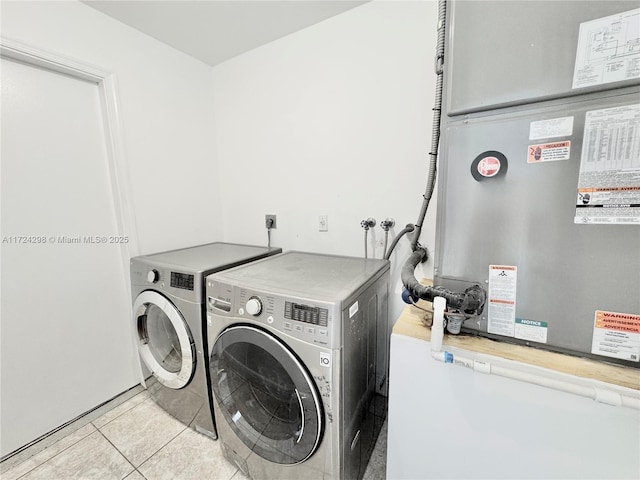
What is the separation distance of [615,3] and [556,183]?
16.5 inches

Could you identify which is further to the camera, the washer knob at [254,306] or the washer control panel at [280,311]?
the washer knob at [254,306]

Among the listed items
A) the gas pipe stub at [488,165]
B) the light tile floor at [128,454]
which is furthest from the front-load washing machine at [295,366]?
the gas pipe stub at [488,165]

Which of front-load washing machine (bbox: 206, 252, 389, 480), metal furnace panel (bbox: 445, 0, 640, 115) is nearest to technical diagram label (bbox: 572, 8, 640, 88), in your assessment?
metal furnace panel (bbox: 445, 0, 640, 115)

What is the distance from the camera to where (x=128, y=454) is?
1.36 meters

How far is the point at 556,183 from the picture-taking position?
0.70m

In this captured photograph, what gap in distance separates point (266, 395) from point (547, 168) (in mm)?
1287

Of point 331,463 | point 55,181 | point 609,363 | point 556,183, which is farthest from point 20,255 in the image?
point 609,363

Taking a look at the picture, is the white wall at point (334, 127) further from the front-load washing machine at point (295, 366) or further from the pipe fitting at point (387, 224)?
the front-load washing machine at point (295, 366)

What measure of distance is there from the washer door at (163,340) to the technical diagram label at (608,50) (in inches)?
68.7

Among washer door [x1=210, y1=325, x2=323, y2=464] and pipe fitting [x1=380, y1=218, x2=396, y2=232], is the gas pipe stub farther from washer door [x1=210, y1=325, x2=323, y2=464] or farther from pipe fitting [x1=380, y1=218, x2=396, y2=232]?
washer door [x1=210, y1=325, x2=323, y2=464]

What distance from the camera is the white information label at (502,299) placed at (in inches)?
30.5

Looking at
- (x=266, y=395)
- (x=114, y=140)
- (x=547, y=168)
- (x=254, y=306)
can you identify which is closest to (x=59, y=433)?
(x=266, y=395)

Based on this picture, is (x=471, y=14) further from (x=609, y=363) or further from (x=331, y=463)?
(x=331, y=463)

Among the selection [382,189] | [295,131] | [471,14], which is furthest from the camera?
[295,131]
